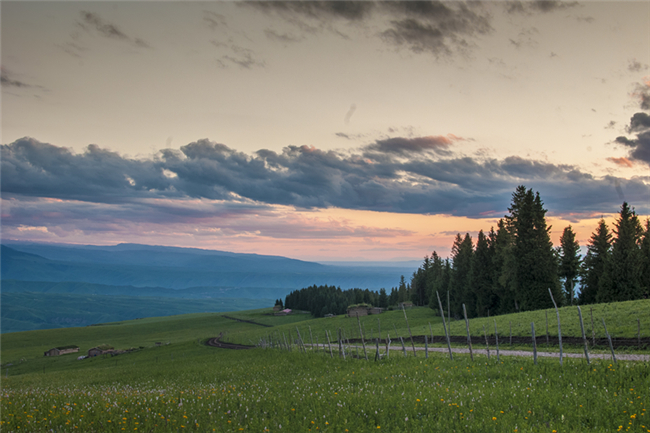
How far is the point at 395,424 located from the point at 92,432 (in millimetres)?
7965

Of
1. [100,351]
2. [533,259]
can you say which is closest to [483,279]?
[533,259]

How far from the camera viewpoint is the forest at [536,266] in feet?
191

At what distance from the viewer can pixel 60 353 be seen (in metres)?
A: 96.6

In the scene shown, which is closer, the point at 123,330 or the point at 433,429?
the point at 433,429

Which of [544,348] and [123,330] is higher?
[544,348]

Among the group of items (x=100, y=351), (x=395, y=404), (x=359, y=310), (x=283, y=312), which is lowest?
(x=283, y=312)

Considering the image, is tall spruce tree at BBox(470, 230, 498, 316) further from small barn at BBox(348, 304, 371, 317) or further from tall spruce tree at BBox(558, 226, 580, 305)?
small barn at BBox(348, 304, 371, 317)

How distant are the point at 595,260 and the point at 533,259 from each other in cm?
2014

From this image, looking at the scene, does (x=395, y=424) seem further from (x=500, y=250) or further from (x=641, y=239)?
(x=641, y=239)

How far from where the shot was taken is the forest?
58094 mm

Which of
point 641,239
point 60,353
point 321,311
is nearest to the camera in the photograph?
point 641,239

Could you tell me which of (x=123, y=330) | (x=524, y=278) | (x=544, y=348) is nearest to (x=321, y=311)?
(x=123, y=330)

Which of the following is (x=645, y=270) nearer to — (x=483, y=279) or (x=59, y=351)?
(x=483, y=279)

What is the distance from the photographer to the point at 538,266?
191ft
